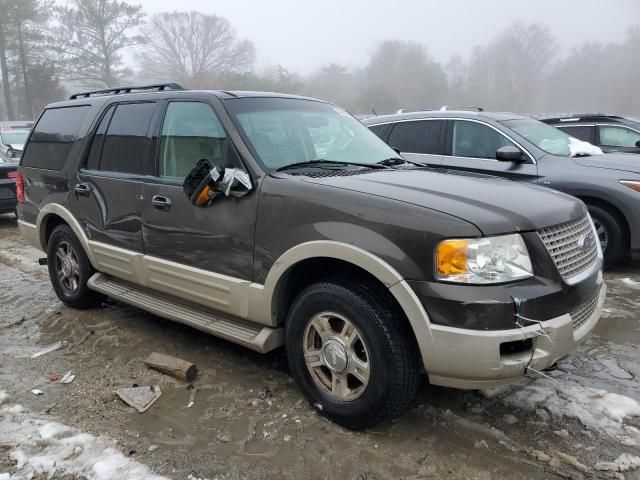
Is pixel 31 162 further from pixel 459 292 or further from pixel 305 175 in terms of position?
pixel 459 292

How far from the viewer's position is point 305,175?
330 cm

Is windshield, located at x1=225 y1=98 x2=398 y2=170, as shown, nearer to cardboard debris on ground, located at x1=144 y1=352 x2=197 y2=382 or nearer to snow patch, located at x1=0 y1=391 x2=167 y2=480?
cardboard debris on ground, located at x1=144 y1=352 x2=197 y2=382

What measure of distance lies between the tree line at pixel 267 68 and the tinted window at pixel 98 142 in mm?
35342

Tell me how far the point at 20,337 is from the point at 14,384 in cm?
96

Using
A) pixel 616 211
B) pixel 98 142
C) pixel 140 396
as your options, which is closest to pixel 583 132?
pixel 616 211

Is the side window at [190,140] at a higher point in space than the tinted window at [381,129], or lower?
higher

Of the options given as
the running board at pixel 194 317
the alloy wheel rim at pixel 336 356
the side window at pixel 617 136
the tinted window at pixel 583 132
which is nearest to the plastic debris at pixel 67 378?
the running board at pixel 194 317

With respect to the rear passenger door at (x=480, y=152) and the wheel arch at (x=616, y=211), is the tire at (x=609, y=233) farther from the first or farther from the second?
the rear passenger door at (x=480, y=152)

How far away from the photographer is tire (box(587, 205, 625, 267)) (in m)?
5.86

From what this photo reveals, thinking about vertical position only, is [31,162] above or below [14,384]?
above

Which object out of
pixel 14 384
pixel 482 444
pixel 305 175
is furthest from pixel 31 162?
pixel 482 444

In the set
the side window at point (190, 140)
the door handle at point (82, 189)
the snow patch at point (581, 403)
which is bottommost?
the snow patch at point (581, 403)

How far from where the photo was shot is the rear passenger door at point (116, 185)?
4090mm

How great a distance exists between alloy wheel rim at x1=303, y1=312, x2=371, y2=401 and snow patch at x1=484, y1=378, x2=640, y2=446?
3.11 feet
